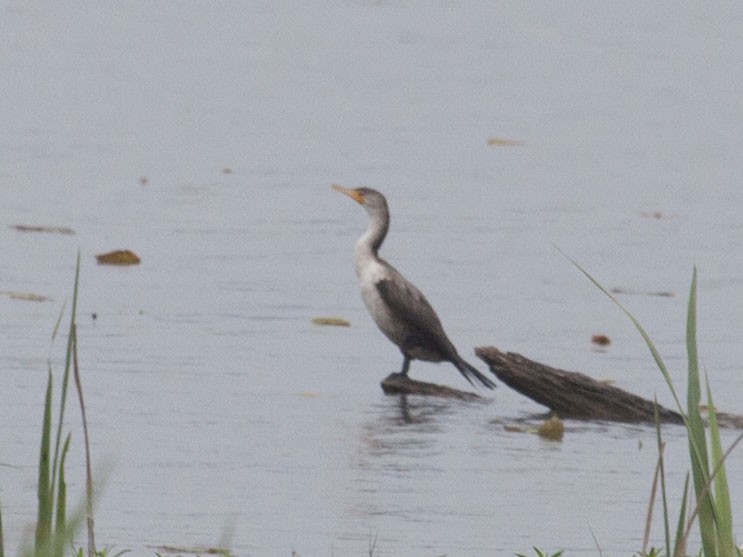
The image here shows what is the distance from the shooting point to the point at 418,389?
10.2m

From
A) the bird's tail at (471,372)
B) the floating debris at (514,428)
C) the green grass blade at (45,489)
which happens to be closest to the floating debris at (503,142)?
the bird's tail at (471,372)

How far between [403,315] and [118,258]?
2.81 meters

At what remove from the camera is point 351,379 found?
415 inches

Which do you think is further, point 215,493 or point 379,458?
point 379,458

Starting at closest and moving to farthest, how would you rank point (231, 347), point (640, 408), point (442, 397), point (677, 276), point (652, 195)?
1. point (640, 408)
2. point (442, 397)
3. point (231, 347)
4. point (677, 276)
5. point (652, 195)

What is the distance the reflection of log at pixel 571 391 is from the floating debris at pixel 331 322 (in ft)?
7.37

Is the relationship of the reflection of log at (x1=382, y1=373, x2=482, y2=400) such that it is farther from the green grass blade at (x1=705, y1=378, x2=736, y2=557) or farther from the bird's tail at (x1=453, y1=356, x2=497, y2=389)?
the green grass blade at (x1=705, y1=378, x2=736, y2=557)

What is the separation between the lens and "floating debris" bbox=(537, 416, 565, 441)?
367 inches

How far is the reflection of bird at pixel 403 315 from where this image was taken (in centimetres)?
1076

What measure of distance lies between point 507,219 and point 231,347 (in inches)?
193

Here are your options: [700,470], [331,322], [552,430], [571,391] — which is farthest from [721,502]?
[331,322]

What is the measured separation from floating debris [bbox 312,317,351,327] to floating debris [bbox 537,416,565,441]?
2.63 metres

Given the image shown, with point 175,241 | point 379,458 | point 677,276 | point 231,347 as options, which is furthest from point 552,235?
point 379,458

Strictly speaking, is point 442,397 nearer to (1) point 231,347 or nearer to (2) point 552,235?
(1) point 231,347
